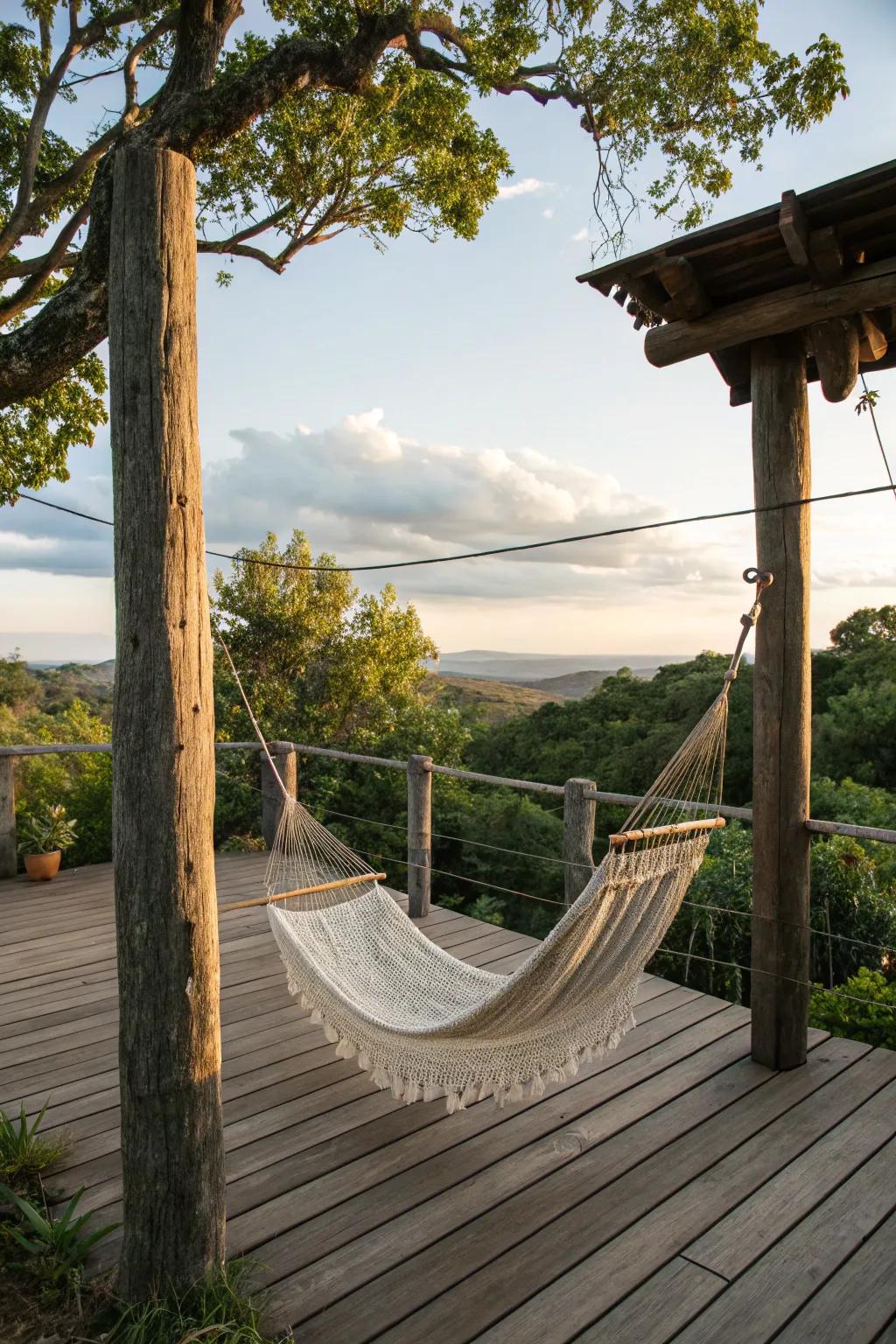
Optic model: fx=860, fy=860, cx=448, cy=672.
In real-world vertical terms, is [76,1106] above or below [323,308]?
below

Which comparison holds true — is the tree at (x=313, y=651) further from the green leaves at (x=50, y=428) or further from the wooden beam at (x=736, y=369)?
the wooden beam at (x=736, y=369)

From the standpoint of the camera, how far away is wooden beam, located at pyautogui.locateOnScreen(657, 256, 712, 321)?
7.16ft

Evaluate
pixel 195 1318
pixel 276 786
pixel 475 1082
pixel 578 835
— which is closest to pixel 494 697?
pixel 276 786

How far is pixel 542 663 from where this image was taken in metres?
14.3

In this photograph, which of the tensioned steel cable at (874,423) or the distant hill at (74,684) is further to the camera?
the distant hill at (74,684)

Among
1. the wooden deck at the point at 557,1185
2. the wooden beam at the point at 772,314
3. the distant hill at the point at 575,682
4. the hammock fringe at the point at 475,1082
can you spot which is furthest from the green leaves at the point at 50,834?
the distant hill at the point at 575,682

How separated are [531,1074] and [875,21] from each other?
4.17 metres

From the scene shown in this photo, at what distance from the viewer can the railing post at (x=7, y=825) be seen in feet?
14.6

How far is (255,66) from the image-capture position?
10.6 ft

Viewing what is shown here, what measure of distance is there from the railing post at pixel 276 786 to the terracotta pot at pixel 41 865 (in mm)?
1118

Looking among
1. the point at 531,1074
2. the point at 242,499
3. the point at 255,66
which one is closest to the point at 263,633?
the point at 242,499

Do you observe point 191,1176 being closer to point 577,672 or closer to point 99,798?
point 99,798

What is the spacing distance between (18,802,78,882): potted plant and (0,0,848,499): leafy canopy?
2.50 m

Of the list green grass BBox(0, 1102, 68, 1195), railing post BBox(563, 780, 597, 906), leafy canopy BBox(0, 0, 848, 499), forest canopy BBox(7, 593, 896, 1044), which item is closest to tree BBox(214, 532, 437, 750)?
forest canopy BBox(7, 593, 896, 1044)
